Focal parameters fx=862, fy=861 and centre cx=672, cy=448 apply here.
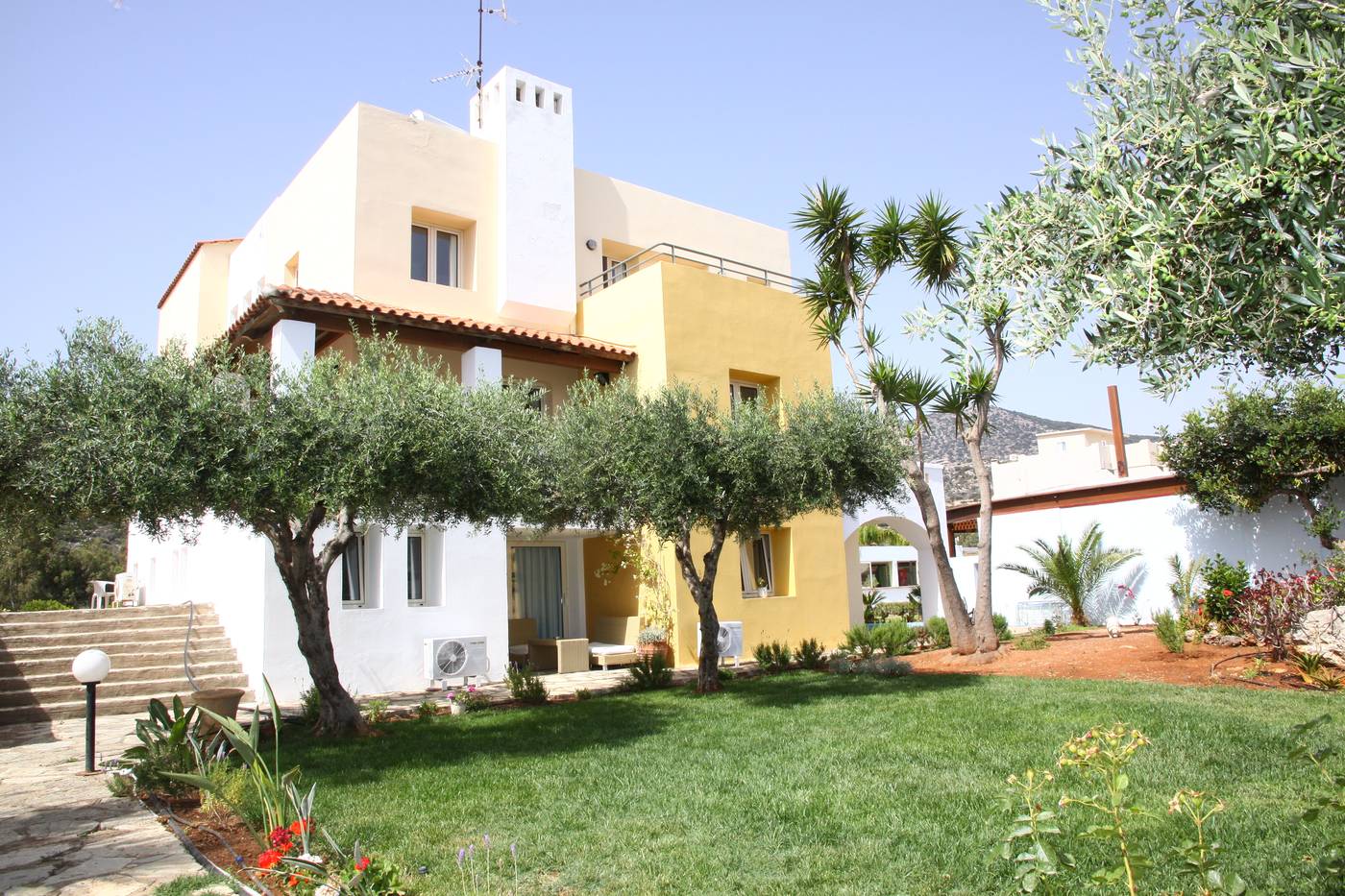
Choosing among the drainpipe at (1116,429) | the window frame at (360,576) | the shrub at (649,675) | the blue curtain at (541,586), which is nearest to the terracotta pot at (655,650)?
the shrub at (649,675)

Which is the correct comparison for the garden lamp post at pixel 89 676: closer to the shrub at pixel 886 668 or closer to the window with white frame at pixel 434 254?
the window with white frame at pixel 434 254

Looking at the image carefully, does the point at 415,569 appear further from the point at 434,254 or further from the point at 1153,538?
the point at 1153,538

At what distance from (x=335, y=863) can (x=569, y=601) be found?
45.0 feet

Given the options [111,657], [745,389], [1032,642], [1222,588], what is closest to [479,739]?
[111,657]

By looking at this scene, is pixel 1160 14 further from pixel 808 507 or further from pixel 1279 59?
pixel 808 507

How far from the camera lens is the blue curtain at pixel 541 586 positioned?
18781mm

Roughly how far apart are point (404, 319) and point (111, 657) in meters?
7.27

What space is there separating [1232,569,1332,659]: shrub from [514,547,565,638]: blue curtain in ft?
41.6

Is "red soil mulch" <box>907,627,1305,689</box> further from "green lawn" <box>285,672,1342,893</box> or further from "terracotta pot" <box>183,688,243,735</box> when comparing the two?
"terracotta pot" <box>183,688,243,735</box>

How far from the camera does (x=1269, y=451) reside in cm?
1680

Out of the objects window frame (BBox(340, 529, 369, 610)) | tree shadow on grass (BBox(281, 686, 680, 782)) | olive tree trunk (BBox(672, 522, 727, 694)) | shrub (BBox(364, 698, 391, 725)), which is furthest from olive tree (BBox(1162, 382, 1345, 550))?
window frame (BBox(340, 529, 369, 610))

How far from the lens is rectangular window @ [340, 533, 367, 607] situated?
14562 millimetres

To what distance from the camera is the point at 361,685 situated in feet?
46.6

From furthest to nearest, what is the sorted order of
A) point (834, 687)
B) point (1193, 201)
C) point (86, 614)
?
point (86, 614) < point (834, 687) < point (1193, 201)
